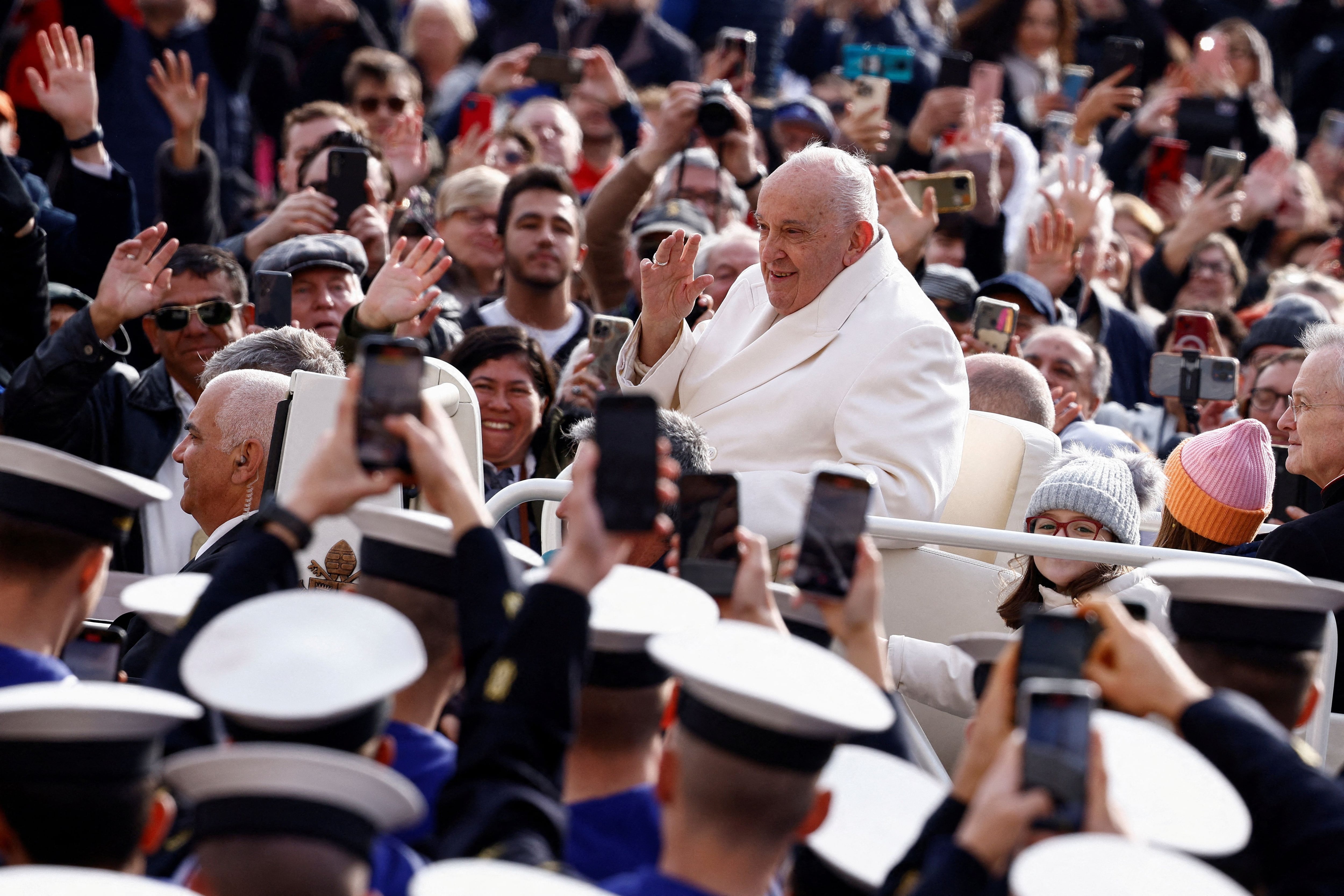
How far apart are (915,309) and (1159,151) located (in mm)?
4690

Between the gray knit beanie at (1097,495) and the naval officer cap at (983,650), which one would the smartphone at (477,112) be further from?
the naval officer cap at (983,650)

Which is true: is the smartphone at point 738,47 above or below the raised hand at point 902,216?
above

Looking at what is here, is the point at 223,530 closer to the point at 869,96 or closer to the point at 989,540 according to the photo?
the point at 989,540

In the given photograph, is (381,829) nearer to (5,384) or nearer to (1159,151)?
(5,384)

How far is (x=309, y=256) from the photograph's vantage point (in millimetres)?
5516

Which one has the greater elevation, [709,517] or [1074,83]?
[1074,83]

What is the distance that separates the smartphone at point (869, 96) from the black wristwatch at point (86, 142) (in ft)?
10.5

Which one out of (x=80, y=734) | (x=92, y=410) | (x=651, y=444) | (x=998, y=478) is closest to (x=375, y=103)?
(x=92, y=410)

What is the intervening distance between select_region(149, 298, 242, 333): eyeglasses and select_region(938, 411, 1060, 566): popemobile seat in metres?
2.41

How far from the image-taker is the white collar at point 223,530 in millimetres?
3998

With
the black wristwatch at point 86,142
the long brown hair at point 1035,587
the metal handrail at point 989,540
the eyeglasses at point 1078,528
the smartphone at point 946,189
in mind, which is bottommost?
the long brown hair at point 1035,587

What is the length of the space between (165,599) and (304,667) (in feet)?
2.20

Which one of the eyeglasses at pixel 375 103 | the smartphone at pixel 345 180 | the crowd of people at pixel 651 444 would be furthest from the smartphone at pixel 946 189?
the eyeglasses at pixel 375 103

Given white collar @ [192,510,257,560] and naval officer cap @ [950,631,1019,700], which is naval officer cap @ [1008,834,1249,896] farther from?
white collar @ [192,510,257,560]
